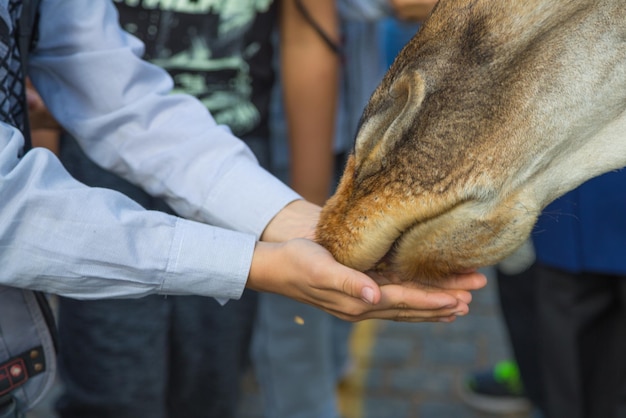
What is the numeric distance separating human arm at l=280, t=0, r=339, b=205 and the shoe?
1.54 m

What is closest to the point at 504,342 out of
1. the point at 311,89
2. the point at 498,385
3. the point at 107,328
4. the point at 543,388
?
the point at 498,385

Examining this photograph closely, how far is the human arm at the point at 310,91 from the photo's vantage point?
3.50 meters

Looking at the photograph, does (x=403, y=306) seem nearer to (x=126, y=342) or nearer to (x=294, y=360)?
(x=126, y=342)

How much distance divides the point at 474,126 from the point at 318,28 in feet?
5.91

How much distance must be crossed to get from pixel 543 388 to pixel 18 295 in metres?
2.51

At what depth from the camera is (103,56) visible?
2.32m

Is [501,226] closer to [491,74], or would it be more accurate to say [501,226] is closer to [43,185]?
[491,74]

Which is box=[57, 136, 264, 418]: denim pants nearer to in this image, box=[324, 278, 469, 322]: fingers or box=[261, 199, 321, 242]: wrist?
box=[261, 199, 321, 242]: wrist

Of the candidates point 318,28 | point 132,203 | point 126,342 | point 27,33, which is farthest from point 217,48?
point 132,203

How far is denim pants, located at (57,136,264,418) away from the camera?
309 centimetres

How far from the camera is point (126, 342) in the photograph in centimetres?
312

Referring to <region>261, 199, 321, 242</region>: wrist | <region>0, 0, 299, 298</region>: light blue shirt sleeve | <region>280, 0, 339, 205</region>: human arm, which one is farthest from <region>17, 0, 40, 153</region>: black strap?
<region>280, 0, 339, 205</region>: human arm

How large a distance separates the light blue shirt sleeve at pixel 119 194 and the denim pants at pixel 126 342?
0.68m

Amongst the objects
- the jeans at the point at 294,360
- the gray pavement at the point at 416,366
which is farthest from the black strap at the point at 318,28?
the gray pavement at the point at 416,366
